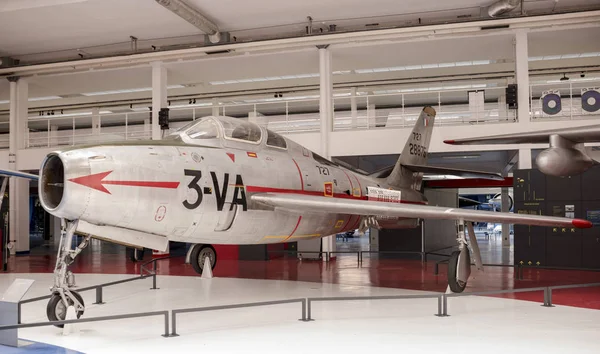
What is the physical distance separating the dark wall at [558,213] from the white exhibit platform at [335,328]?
497 cm

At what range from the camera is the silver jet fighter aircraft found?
6898 mm

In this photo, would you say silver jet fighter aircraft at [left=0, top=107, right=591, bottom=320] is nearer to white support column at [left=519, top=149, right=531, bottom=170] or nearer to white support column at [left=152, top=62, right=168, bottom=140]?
white support column at [left=519, top=149, right=531, bottom=170]

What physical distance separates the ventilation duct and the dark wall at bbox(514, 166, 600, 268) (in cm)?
452

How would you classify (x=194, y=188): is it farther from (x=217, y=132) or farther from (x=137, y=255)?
(x=137, y=255)

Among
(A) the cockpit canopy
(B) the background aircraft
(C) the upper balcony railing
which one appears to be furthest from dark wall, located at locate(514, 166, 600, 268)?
(C) the upper balcony railing

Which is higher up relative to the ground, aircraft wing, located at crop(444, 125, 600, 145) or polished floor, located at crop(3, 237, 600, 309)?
aircraft wing, located at crop(444, 125, 600, 145)

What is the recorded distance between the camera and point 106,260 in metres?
18.9

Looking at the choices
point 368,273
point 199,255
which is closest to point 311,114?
point 368,273

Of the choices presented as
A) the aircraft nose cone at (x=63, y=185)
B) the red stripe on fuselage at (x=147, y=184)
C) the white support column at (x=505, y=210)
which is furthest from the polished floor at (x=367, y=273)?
the aircraft nose cone at (x=63, y=185)

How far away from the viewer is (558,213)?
1386 centimetres

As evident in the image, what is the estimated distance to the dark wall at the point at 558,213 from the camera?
13.6 meters

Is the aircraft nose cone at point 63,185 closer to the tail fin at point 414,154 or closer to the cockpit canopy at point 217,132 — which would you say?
the cockpit canopy at point 217,132

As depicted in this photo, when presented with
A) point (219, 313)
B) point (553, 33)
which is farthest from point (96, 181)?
point (553, 33)

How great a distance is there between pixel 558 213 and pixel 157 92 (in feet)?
42.9
